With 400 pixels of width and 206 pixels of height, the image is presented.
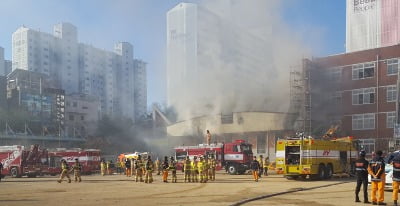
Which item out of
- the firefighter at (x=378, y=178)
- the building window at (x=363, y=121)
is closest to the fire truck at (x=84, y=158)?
the building window at (x=363, y=121)

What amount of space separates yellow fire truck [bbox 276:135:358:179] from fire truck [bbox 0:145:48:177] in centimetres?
1985

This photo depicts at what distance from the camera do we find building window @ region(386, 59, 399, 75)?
45.2 meters

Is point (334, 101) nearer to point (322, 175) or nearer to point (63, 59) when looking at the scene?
point (322, 175)

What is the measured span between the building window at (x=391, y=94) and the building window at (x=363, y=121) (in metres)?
2.37

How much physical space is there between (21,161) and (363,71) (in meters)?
34.4

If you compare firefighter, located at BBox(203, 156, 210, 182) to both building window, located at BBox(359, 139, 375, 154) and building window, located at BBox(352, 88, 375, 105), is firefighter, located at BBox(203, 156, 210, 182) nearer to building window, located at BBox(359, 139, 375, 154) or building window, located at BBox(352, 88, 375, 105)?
building window, located at BBox(359, 139, 375, 154)

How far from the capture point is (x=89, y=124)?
90438mm

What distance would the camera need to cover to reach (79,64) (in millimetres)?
87562

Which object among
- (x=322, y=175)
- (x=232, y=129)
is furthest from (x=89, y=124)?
(x=322, y=175)

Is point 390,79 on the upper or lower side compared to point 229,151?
upper

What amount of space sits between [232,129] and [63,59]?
160 feet

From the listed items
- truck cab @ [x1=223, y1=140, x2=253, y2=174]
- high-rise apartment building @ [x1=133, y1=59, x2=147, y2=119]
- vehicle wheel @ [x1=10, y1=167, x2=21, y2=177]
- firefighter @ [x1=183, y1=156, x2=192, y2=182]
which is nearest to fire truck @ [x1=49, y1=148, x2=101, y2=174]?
vehicle wheel @ [x1=10, y1=167, x2=21, y2=177]

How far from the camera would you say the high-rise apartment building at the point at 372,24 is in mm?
58656

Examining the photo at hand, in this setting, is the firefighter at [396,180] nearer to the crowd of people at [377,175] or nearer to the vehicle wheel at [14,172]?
the crowd of people at [377,175]
